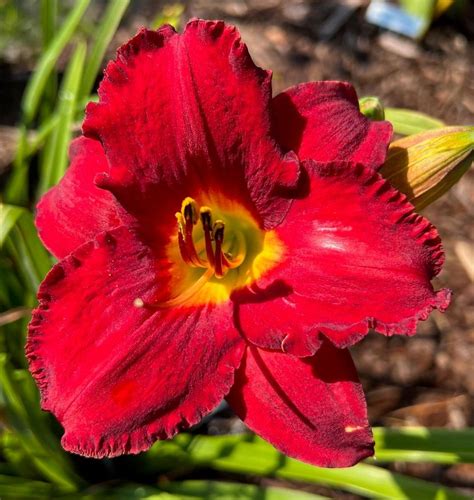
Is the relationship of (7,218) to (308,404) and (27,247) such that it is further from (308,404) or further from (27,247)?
(308,404)

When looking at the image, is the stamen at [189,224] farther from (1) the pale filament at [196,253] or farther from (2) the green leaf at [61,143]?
(2) the green leaf at [61,143]

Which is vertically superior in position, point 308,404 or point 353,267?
point 353,267

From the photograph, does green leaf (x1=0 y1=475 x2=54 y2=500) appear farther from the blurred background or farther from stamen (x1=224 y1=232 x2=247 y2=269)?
stamen (x1=224 y1=232 x2=247 y2=269)

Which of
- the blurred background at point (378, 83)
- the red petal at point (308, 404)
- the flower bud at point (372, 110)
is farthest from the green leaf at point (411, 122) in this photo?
the blurred background at point (378, 83)

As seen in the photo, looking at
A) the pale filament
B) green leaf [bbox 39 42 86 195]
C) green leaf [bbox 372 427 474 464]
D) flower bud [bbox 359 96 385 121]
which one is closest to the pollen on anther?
the pale filament

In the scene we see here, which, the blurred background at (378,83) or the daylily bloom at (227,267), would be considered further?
the blurred background at (378,83)

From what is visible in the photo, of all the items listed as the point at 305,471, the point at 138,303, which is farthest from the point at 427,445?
the point at 138,303
